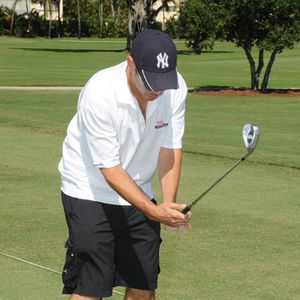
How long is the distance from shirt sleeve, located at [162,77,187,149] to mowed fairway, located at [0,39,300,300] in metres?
2.10

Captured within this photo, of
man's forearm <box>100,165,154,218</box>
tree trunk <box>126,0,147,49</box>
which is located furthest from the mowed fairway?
tree trunk <box>126,0,147,49</box>

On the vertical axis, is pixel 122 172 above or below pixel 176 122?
below

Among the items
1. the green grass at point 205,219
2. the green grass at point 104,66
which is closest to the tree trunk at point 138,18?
the green grass at point 104,66

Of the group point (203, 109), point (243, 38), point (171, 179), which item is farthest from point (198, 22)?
point (171, 179)

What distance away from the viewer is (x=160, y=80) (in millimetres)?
4770

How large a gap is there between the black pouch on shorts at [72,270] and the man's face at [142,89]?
100 cm

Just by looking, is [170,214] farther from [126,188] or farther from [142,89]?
[142,89]

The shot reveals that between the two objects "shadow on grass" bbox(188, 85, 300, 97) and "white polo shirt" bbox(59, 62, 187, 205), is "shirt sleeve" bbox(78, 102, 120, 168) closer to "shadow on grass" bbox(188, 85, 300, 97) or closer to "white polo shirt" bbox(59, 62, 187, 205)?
"white polo shirt" bbox(59, 62, 187, 205)

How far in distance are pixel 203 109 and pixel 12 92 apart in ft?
23.4

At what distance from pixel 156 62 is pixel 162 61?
3 cm

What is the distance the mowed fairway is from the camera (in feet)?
24.9

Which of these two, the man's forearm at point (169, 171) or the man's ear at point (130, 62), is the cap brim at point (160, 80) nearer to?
the man's ear at point (130, 62)

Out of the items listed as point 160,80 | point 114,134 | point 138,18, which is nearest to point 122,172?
point 114,134

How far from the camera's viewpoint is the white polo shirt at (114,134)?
5016 mm
